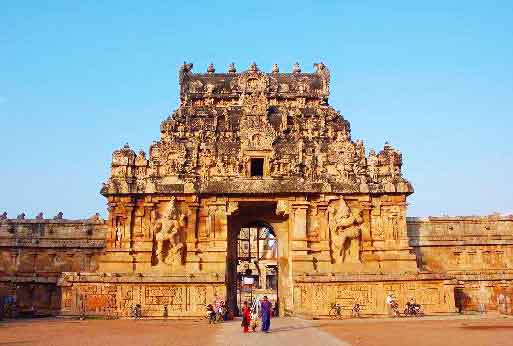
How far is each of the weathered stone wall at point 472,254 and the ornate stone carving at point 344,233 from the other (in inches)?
356

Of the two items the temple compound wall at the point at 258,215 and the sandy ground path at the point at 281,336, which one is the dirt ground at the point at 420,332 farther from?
the temple compound wall at the point at 258,215

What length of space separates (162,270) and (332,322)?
823 centimetres

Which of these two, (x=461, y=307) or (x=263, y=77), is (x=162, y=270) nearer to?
(x=263, y=77)

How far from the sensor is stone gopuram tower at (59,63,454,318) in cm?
2298

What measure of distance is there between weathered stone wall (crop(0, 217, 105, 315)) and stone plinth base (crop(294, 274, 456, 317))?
14697mm

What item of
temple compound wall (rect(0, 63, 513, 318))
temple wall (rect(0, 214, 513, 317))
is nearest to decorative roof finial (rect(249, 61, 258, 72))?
temple compound wall (rect(0, 63, 513, 318))

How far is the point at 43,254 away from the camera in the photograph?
3212cm

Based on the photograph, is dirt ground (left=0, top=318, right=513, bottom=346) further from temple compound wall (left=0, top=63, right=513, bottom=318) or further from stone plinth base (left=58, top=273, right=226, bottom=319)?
temple compound wall (left=0, top=63, right=513, bottom=318)

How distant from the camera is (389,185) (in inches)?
990

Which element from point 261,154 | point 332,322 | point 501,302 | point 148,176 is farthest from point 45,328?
point 501,302

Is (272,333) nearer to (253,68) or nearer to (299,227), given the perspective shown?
(299,227)

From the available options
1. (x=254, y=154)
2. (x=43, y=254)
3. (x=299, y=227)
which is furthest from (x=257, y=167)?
(x=43, y=254)

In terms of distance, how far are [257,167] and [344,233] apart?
573 centimetres

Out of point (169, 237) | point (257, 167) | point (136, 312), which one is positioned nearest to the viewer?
point (136, 312)
